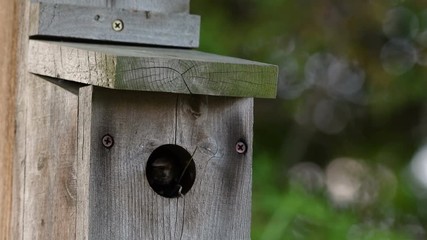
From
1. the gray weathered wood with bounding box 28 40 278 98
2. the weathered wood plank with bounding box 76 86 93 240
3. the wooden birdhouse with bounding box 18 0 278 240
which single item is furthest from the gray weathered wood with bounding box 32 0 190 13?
the weathered wood plank with bounding box 76 86 93 240

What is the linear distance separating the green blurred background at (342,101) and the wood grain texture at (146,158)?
1606 mm

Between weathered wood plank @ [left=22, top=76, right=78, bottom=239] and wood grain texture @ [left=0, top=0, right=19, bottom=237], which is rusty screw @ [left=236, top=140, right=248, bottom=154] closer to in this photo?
weathered wood plank @ [left=22, top=76, right=78, bottom=239]

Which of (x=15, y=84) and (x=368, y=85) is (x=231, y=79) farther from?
(x=368, y=85)

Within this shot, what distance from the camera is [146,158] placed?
2234 mm

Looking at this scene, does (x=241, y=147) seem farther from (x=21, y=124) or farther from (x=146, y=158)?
(x=21, y=124)

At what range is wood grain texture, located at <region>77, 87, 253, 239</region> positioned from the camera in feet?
7.14

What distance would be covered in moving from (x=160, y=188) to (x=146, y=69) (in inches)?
11.8

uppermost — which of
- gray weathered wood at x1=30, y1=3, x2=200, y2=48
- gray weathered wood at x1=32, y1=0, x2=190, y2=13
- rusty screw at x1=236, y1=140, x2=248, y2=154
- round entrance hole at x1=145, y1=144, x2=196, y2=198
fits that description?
gray weathered wood at x1=32, y1=0, x2=190, y2=13

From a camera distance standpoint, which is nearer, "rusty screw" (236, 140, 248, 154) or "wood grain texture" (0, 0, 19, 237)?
"rusty screw" (236, 140, 248, 154)

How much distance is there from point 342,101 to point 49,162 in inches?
121

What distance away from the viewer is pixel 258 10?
4688 mm

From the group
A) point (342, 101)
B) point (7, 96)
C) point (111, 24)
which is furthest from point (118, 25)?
point (342, 101)

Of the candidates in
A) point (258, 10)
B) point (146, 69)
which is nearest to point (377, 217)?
point (258, 10)

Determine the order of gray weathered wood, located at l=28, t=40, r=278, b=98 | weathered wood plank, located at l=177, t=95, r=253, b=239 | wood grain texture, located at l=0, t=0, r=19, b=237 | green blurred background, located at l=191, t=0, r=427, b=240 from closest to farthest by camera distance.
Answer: gray weathered wood, located at l=28, t=40, r=278, b=98
weathered wood plank, located at l=177, t=95, r=253, b=239
wood grain texture, located at l=0, t=0, r=19, b=237
green blurred background, located at l=191, t=0, r=427, b=240
